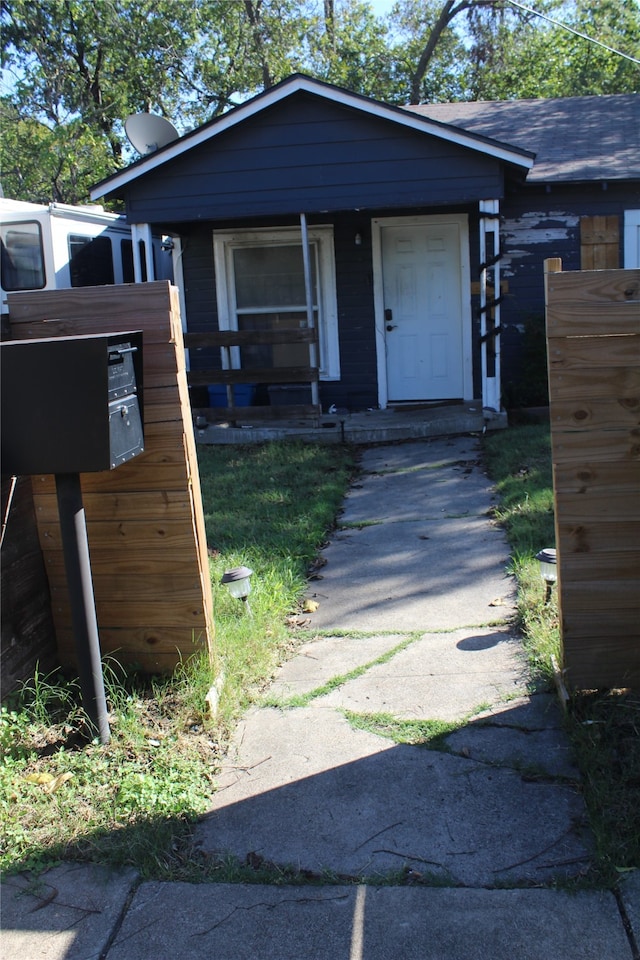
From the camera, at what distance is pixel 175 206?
32.9 feet

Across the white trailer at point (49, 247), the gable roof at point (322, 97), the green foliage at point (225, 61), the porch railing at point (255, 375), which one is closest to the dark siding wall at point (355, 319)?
the porch railing at point (255, 375)

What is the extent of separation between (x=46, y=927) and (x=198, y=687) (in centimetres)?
122

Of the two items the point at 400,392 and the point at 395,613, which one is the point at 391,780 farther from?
the point at 400,392

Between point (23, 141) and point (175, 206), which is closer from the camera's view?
point (175, 206)

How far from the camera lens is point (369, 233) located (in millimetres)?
11117

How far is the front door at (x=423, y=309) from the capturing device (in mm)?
11148

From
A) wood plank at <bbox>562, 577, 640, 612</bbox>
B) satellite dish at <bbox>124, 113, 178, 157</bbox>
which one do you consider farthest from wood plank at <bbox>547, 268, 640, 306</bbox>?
satellite dish at <bbox>124, 113, 178, 157</bbox>

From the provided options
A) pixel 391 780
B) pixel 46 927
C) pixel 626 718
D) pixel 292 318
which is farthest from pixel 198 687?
pixel 292 318

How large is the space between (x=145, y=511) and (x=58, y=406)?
709 mm

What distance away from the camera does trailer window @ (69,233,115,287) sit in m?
11.4

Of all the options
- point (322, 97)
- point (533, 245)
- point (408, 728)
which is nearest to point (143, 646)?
point (408, 728)

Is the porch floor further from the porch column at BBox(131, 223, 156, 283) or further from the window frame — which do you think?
the window frame

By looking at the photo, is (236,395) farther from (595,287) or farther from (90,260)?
(595,287)

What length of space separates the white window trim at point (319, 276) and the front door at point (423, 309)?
69cm
